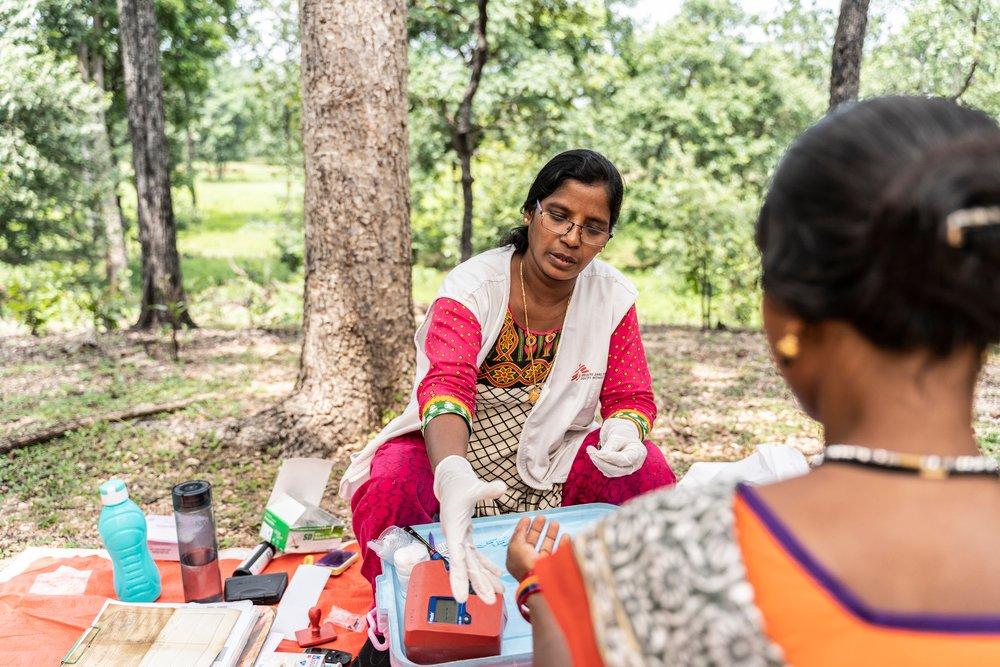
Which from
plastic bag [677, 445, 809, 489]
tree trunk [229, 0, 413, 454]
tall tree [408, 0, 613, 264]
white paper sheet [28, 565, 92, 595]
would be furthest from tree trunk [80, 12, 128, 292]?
plastic bag [677, 445, 809, 489]

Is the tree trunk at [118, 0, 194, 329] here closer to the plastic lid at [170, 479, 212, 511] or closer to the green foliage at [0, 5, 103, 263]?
the green foliage at [0, 5, 103, 263]

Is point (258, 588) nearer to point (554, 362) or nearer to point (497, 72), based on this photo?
point (554, 362)

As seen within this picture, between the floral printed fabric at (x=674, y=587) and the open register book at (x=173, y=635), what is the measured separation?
1.36 metres

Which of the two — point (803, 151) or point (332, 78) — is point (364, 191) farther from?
point (803, 151)

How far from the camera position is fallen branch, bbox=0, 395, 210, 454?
150 inches

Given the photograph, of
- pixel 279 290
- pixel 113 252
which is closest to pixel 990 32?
pixel 279 290

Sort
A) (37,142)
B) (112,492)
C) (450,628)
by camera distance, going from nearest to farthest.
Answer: (450,628) < (112,492) < (37,142)

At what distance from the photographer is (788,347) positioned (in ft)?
2.86

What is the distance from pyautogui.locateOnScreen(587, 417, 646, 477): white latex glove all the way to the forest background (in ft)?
5.76

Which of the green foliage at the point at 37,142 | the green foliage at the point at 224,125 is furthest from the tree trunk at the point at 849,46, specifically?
the green foliage at the point at 224,125

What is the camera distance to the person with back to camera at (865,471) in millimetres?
700

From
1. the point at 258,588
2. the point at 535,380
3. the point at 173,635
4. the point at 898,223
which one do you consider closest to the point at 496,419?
the point at 535,380

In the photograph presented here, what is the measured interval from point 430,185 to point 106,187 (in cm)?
456

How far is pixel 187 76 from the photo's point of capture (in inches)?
460
